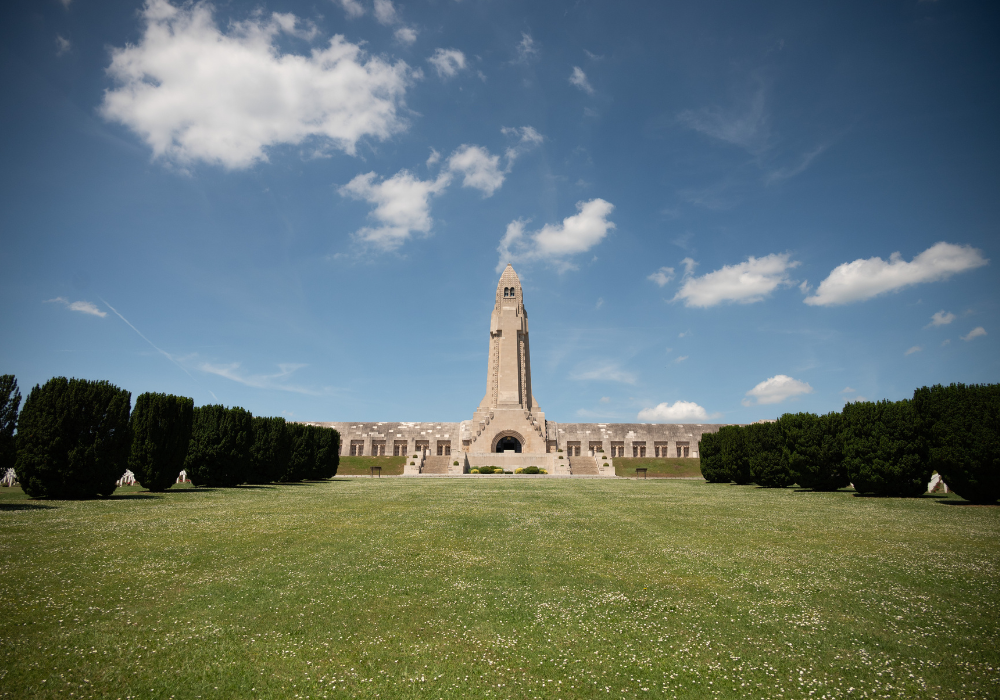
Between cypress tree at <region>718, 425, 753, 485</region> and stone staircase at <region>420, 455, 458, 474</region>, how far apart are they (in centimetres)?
2686

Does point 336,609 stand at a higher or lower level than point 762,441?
lower

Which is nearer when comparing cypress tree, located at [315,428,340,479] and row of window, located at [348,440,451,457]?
cypress tree, located at [315,428,340,479]

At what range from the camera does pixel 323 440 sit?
39344 mm

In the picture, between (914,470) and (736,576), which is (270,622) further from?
(914,470)

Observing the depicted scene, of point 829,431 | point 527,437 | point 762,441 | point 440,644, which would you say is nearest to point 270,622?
point 440,644

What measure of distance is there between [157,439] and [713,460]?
1386 inches

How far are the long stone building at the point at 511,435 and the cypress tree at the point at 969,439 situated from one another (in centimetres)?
3278

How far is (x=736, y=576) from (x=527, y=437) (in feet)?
170

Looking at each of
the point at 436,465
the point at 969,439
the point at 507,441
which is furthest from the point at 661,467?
the point at 969,439

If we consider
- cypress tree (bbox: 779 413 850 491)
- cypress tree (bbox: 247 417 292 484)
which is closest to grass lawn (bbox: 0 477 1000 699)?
cypress tree (bbox: 779 413 850 491)

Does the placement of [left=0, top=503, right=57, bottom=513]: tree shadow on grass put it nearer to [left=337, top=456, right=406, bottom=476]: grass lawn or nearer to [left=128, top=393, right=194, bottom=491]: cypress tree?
[left=128, top=393, right=194, bottom=491]: cypress tree

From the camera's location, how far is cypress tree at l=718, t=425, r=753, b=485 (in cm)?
3403

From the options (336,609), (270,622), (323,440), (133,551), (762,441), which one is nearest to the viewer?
(270,622)

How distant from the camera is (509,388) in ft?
209
